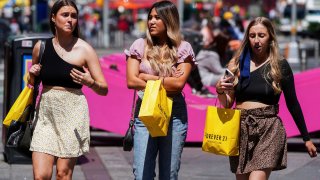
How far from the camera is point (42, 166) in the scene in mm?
6820

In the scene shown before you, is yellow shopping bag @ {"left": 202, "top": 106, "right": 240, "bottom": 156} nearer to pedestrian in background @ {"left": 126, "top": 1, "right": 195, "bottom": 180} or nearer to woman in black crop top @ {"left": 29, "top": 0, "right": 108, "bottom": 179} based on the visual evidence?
pedestrian in background @ {"left": 126, "top": 1, "right": 195, "bottom": 180}

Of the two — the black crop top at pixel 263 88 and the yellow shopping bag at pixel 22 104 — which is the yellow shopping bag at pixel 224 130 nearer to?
the black crop top at pixel 263 88

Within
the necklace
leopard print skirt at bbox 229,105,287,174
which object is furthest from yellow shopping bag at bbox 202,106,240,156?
the necklace

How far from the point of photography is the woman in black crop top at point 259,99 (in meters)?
6.79

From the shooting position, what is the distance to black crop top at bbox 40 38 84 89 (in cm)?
687

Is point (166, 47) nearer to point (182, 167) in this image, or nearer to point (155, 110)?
point (155, 110)

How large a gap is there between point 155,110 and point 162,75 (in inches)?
16.6

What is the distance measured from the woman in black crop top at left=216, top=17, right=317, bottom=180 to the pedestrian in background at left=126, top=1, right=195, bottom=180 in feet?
1.01

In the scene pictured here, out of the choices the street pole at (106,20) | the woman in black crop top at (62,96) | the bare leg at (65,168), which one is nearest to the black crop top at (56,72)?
the woman in black crop top at (62,96)

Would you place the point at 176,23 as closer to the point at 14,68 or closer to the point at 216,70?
the point at 14,68

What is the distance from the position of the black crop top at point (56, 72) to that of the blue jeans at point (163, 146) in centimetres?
50

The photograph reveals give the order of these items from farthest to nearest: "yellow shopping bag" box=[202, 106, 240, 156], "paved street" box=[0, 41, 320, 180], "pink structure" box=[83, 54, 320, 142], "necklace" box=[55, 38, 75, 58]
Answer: "pink structure" box=[83, 54, 320, 142]
"paved street" box=[0, 41, 320, 180]
"necklace" box=[55, 38, 75, 58]
"yellow shopping bag" box=[202, 106, 240, 156]

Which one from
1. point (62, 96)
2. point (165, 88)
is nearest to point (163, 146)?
point (165, 88)

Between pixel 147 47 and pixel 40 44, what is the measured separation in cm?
74
